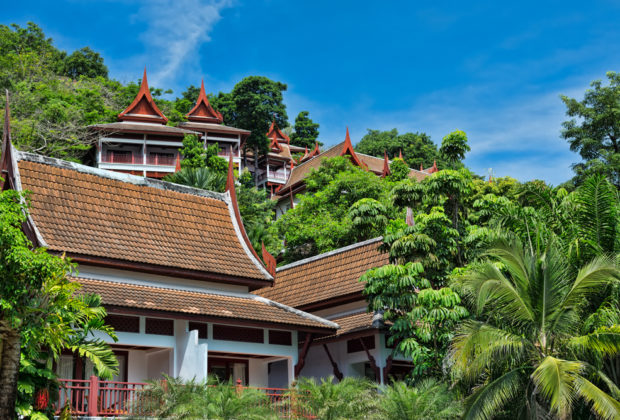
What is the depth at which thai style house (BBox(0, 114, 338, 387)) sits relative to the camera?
52.9 ft

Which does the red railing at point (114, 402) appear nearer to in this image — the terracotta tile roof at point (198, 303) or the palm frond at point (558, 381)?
the terracotta tile roof at point (198, 303)

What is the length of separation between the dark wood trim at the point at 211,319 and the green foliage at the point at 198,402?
1.75m

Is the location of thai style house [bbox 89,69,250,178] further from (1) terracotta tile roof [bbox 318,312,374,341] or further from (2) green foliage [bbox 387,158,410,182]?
(1) terracotta tile roof [bbox 318,312,374,341]

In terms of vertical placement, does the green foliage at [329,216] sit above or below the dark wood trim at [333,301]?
above

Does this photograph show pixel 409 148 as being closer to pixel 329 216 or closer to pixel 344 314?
pixel 329 216

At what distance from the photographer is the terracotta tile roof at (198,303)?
1570 cm

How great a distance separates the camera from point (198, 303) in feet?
55.7

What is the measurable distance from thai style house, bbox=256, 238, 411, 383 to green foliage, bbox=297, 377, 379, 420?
395 cm

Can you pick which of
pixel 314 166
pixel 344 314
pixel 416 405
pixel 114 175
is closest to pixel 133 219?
pixel 114 175

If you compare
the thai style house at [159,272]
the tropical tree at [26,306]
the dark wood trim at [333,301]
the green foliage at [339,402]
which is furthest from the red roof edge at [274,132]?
the tropical tree at [26,306]

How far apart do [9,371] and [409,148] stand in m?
61.8

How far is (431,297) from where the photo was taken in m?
16.3

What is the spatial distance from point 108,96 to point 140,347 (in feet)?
139

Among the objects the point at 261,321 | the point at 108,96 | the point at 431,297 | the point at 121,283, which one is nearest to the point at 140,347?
the point at 121,283
